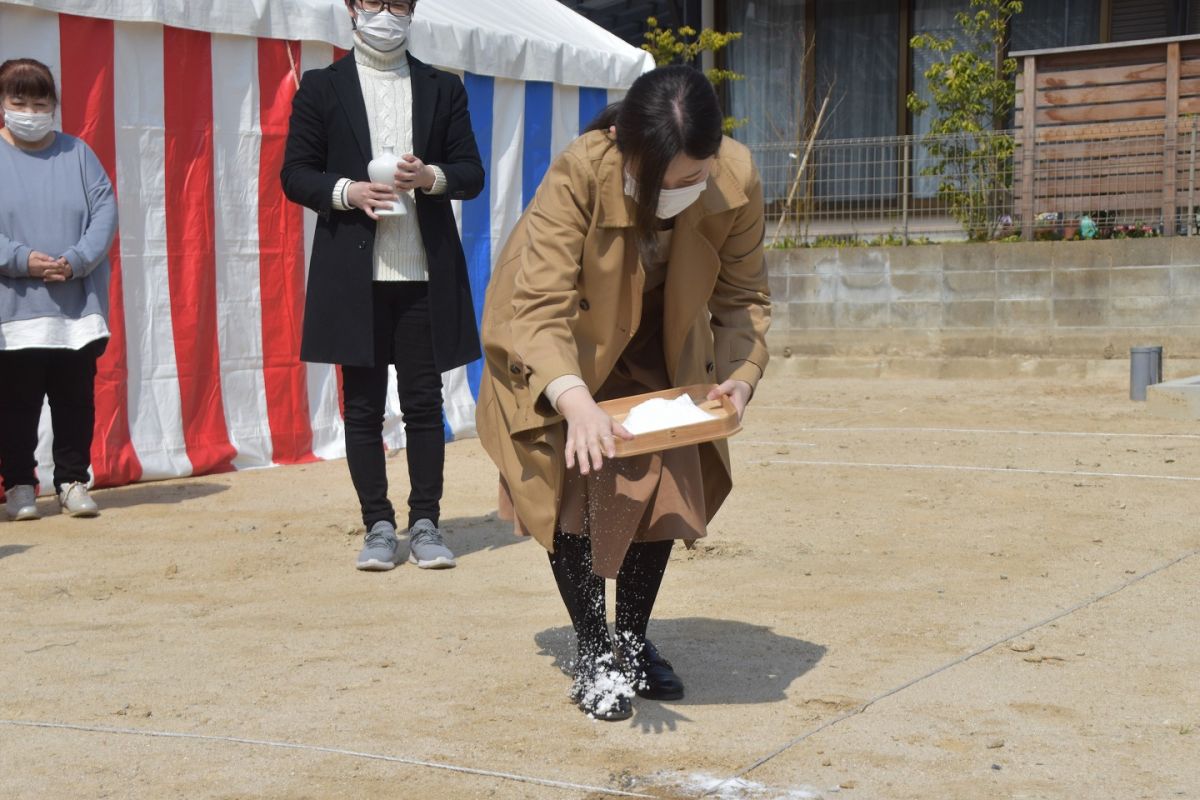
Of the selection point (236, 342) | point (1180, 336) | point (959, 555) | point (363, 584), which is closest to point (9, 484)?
point (236, 342)

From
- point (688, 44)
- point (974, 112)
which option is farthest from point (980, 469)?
point (688, 44)

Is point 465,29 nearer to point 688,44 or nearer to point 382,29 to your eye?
point 382,29

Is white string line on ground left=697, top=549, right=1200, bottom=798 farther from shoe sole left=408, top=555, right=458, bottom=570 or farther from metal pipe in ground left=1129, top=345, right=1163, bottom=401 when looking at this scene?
metal pipe in ground left=1129, top=345, right=1163, bottom=401

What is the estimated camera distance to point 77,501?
19.2 ft

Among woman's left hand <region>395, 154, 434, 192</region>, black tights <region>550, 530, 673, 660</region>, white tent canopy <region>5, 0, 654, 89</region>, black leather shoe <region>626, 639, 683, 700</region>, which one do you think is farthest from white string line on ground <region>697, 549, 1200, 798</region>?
white tent canopy <region>5, 0, 654, 89</region>

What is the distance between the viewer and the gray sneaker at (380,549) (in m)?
4.82

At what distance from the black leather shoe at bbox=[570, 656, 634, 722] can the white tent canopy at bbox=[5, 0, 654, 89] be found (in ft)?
14.2

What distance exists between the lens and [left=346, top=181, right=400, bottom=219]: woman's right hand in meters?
4.75

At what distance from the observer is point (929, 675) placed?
349 centimetres

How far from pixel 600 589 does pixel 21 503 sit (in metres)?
3.42

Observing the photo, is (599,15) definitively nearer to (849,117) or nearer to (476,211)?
(849,117)

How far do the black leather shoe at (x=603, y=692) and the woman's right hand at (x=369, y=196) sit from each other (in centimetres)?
204

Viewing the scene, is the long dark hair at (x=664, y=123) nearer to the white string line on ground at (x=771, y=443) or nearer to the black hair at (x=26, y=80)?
the black hair at (x=26, y=80)

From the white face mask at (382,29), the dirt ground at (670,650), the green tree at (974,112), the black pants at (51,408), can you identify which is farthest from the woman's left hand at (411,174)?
the green tree at (974,112)
